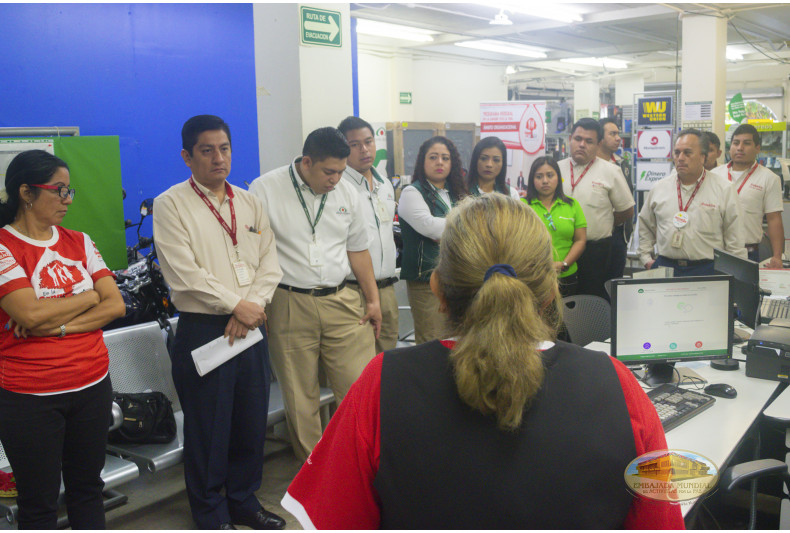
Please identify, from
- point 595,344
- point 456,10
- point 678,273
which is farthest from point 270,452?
point 456,10

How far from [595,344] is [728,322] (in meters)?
0.67

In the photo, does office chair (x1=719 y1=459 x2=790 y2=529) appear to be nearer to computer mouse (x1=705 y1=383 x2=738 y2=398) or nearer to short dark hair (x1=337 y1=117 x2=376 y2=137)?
computer mouse (x1=705 y1=383 x2=738 y2=398)

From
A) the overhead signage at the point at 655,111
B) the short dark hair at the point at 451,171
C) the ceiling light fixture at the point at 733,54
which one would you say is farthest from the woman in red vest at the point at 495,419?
the ceiling light fixture at the point at 733,54

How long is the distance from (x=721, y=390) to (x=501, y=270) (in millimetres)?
1943

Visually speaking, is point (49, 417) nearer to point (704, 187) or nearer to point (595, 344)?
point (595, 344)

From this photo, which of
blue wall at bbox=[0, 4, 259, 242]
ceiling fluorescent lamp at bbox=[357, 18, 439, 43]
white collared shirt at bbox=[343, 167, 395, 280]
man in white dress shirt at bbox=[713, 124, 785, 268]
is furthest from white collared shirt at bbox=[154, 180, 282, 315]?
ceiling fluorescent lamp at bbox=[357, 18, 439, 43]

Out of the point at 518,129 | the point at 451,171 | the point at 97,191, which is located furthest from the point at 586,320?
the point at 518,129

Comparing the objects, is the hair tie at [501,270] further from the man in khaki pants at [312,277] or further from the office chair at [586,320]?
the office chair at [586,320]

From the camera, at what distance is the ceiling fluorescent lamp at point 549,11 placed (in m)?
7.86

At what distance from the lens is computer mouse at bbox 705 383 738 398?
8.27 feet

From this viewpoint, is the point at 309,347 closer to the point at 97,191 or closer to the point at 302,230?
the point at 302,230

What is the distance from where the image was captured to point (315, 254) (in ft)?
9.64

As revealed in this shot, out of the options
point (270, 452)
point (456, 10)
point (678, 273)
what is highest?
point (456, 10)

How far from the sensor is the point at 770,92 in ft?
41.1
